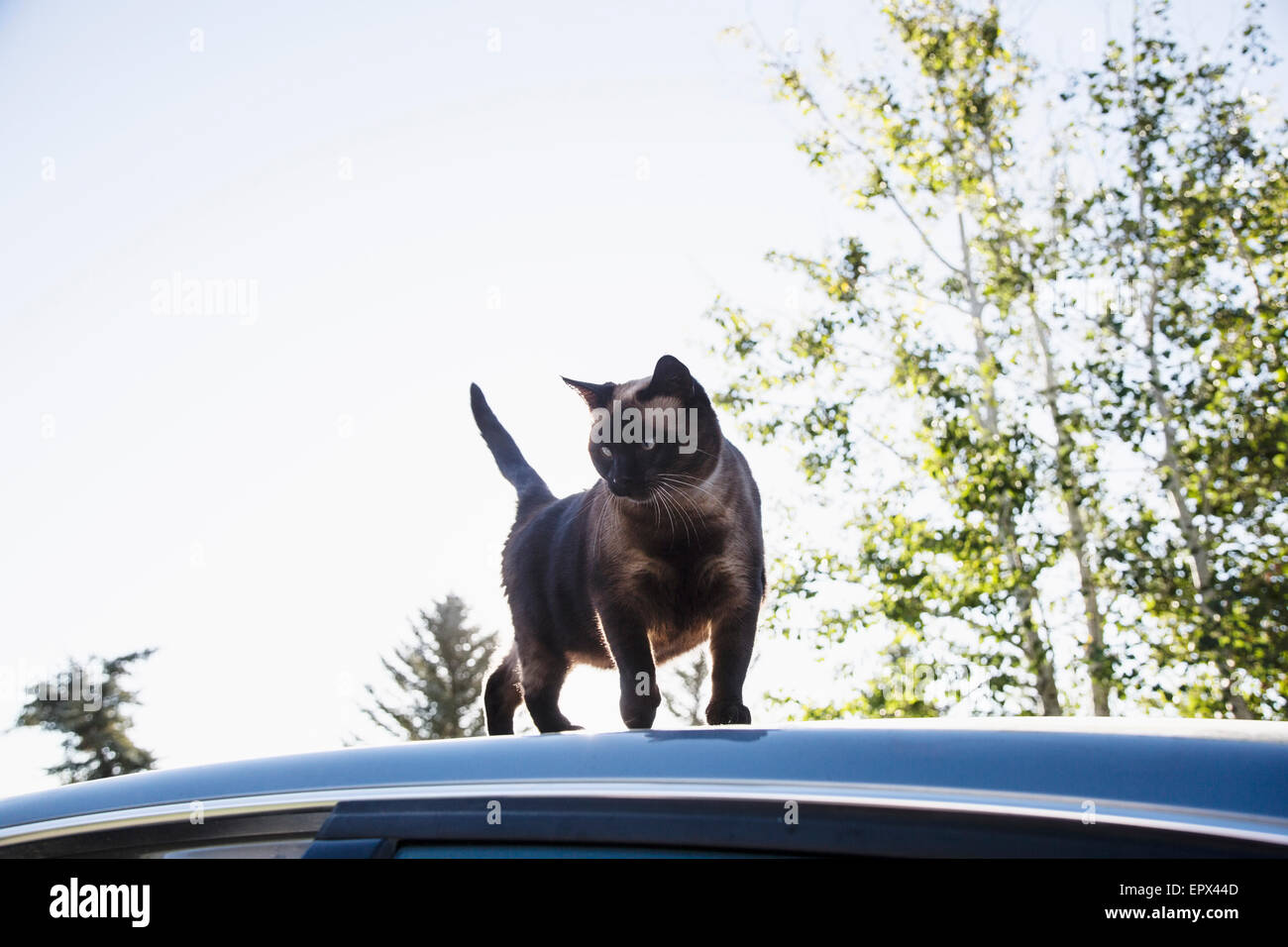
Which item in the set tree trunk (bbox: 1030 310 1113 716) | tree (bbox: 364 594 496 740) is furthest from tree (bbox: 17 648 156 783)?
tree trunk (bbox: 1030 310 1113 716)

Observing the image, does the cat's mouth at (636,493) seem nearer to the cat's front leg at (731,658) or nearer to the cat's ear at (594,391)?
the cat's front leg at (731,658)

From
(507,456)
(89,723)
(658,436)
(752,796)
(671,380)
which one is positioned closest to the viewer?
(752,796)

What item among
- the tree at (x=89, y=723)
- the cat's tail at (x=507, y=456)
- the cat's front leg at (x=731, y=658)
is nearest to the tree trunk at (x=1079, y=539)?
the cat's tail at (x=507, y=456)

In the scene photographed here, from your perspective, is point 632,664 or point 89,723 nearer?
point 632,664

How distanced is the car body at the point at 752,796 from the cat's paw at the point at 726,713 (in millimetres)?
1430

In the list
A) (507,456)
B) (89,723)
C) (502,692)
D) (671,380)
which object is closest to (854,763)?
(671,380)

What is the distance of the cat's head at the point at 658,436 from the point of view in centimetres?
294

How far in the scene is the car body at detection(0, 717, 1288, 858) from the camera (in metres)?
0.98

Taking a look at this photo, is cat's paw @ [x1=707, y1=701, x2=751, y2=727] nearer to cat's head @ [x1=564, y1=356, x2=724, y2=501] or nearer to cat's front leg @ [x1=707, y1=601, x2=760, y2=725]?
cat's front leg @ [x1=707, y1=601, x2=760, y2=725]

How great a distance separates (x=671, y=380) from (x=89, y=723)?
72.5 feet

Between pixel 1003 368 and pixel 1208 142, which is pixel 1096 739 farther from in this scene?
pixel 1208 142

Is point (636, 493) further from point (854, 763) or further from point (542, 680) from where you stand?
point (854, 763)

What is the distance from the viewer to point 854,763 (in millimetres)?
1097

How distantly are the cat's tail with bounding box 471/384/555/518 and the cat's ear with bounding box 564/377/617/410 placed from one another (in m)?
0.44
